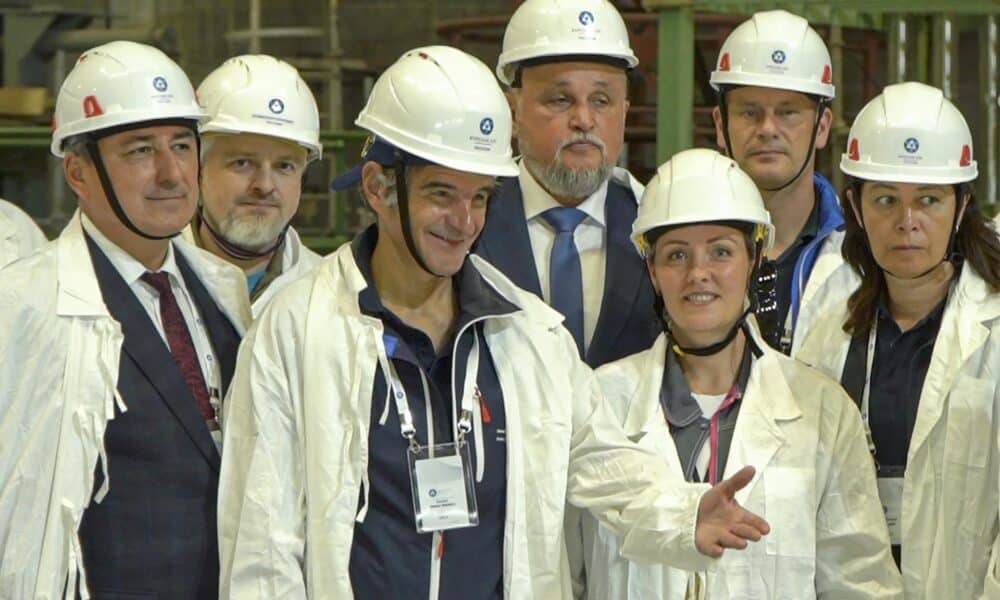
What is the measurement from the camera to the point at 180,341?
3.64m

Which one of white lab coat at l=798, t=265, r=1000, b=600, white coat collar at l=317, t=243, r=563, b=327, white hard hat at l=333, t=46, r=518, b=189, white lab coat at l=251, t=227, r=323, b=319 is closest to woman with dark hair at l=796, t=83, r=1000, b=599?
white lab coat at l=798, t=265, r=1000, b=600

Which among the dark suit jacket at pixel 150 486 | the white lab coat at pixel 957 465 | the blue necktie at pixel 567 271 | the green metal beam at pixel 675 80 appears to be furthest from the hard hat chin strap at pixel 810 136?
the dark suit jacket at pixel 150 486

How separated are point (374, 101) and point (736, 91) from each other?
4.91 feet

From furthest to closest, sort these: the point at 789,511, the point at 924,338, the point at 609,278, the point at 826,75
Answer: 1. the point at 826,75
2. the point at 609,278
3. the point at 924,338
4. the point at 789,511

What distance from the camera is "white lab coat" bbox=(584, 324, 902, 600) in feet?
12.2

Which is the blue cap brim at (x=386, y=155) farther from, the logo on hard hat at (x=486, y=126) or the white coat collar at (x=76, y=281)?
the white coat collar at (x=76, y=281)

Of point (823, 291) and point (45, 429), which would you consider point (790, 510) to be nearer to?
point (823, 291)

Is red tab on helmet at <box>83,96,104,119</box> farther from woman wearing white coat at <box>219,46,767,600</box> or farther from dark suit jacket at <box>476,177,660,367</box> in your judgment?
dark suit jacket at <box>476,177,660,367</box>

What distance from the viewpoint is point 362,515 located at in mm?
3303

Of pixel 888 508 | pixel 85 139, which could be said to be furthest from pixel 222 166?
pixel 888 508

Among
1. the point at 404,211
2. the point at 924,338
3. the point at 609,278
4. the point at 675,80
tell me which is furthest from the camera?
the point at 675,80

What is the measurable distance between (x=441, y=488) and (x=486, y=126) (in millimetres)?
749

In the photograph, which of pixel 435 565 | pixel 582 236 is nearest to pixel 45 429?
pixel 435 565

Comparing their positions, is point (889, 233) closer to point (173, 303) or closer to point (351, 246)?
point (351, 246)
